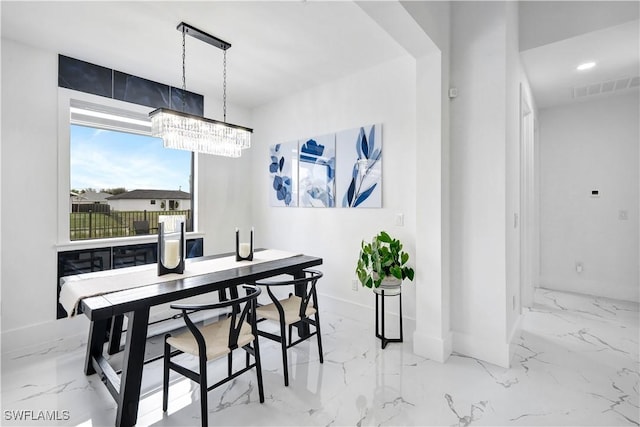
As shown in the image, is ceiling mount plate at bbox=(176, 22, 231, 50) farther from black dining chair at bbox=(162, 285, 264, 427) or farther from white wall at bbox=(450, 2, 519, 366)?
black dining chair at bbox=(162, 285, 264, 427)

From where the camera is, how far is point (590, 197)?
3.89 meters

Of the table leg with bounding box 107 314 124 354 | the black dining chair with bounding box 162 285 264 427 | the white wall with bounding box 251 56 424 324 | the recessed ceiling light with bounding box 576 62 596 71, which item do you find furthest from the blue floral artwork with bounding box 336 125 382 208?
the table leg with bounding box 107 314 124 354

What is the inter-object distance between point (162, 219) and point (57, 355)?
1.57 m

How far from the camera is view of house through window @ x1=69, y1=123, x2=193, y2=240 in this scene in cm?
309

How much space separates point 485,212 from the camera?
2.40 metres

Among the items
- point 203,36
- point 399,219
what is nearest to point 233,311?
point 399,219

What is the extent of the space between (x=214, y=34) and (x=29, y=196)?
2.07 m

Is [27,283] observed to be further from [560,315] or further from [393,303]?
[560,315]

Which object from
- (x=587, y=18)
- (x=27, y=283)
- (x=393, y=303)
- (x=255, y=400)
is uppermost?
(x=587, y=18)

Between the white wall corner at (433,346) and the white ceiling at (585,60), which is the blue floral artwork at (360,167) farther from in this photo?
the white ceiling at (585,60)

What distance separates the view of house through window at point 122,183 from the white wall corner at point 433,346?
2883 millimetres

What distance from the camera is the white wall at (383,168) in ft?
9.69

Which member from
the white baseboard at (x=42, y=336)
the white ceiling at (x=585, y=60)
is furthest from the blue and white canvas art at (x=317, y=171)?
the white baseboard at (x=42, y=336)

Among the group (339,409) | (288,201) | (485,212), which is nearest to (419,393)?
(339,409)
